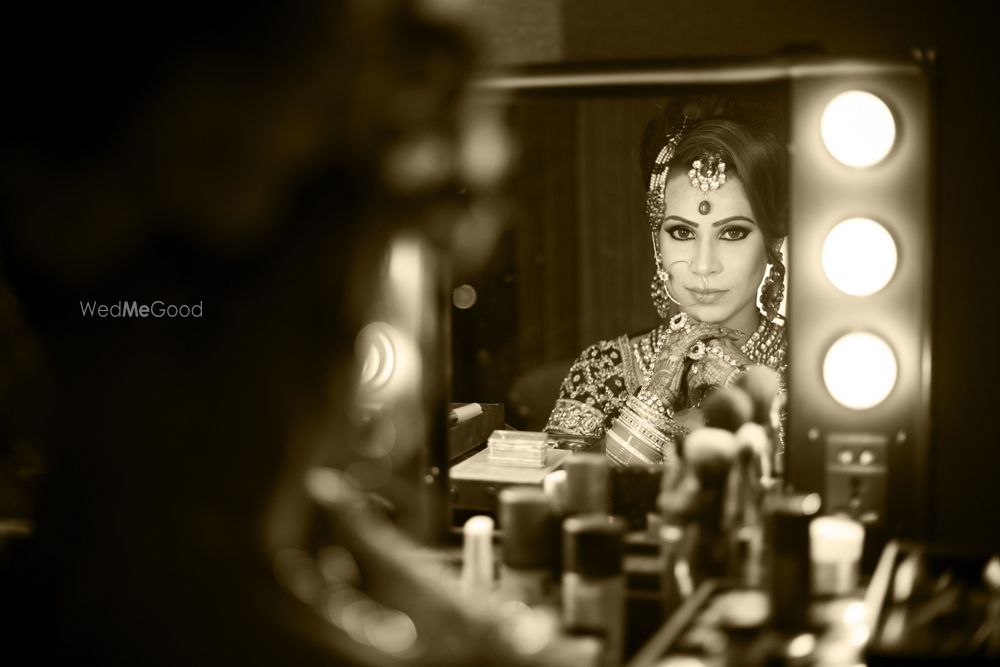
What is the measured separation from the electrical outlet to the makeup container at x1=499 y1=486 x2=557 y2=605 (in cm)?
23

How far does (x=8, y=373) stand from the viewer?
62cm

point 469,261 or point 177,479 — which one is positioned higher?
point 469,261

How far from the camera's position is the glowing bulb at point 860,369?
779 millimetres

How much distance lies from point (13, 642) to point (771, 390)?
0.56m

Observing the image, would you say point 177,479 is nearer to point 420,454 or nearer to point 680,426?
point 420,454

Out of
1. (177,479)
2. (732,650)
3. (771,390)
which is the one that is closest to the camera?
(177,479)

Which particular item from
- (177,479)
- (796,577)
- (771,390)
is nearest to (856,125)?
(771,390)

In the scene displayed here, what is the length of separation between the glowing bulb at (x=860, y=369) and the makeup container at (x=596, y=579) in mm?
245

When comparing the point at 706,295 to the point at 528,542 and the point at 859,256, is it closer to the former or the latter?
the point at 859,256

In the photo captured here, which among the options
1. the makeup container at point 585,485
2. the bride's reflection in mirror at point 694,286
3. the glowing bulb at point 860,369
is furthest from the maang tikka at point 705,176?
the makeup container at point 585,485

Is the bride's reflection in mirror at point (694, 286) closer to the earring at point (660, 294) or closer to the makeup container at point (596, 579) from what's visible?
the earring at point (660, 294)

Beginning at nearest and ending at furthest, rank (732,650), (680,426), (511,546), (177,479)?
(177,479)
(732,650)
(511,546)
(680,426)

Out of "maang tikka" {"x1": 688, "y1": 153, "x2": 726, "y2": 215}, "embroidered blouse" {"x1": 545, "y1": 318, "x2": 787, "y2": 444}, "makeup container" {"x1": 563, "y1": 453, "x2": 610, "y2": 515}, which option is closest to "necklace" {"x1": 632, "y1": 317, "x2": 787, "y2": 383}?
"embroidered blouse" {"x1": 545, "y1": 318, "x2": 787, "y2": 444}

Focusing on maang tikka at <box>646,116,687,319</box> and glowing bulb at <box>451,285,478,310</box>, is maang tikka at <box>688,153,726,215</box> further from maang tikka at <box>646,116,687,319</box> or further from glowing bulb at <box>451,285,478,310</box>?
glowing bulb at <box>451,285,478,310</box>
